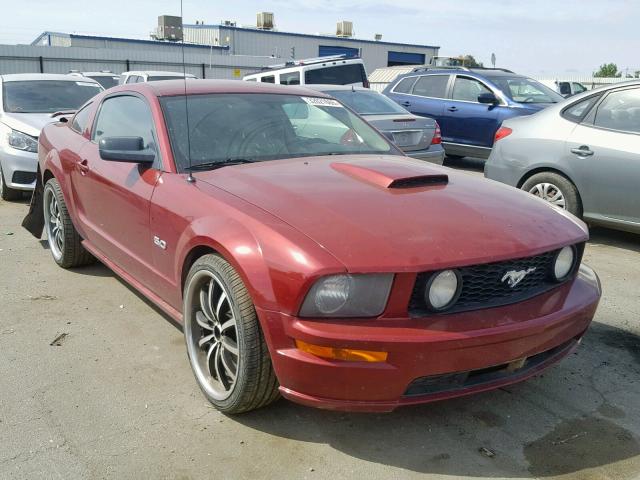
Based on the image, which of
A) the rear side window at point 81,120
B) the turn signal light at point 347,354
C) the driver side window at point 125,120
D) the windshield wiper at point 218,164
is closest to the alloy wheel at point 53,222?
the rear side window at point 81,120

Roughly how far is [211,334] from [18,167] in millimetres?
5402

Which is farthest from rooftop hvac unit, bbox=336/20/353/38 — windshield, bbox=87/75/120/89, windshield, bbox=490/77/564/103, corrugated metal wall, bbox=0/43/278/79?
windshield, bbox=490/77/564/103

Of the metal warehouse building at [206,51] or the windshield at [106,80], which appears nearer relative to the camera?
the windshield at [106,80]

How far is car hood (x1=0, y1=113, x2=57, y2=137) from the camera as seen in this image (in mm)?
7371

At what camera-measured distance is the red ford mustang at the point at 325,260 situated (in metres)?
2.37

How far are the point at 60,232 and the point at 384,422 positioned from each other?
3.37 metres

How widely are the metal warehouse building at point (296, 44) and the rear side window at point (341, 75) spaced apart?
70.8ft

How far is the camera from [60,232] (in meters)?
5.04

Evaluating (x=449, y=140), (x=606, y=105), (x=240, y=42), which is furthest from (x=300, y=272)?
(x=240, y=42)

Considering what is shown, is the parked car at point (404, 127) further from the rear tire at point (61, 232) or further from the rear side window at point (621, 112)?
the rear tire at point (61, 232)

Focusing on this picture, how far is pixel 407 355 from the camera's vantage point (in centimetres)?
233

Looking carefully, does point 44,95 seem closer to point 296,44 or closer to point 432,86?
point 432,86

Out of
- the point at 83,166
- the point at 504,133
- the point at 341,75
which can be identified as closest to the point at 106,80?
the point at 341,75

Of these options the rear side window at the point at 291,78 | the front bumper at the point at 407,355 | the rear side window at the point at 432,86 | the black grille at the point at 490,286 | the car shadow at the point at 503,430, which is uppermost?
the rear side window at the point at 291,78
